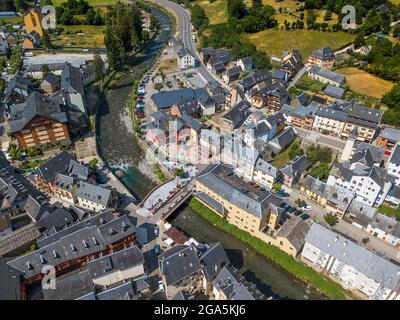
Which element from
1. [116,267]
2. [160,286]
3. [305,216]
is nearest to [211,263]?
[160,286]

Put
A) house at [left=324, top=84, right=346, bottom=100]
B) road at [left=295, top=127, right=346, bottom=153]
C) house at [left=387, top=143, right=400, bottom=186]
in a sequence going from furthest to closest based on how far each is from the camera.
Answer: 1. house at [left=324, top=84, right=346, bottom=100]
2. road at [left=295, top=127, right=346, bottom=153]
3. house at [left=387, top=143, right=400, bottom=186]

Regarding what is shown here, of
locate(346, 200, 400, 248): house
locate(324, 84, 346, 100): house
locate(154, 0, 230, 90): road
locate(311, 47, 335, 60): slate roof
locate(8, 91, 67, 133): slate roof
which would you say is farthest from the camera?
locate(311, 47, 335, 60): slate roof

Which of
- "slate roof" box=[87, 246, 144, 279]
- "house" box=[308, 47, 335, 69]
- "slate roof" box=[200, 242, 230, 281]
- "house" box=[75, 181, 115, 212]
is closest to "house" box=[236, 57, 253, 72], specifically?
"house" box=[308, 47, 335, 69]

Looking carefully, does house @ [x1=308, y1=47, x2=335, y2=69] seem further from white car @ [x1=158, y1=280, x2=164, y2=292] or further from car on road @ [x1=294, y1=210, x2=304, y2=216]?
white car @ [x1=158, y1=280, x2=164, y2=292]

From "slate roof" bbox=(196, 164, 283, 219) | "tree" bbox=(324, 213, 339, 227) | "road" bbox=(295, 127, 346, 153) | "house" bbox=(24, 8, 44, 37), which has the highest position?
"house" bbox=(24, 8, 44, 37)

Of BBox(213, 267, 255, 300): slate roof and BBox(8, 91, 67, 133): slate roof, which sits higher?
BBox(8, 91, 67, 133): slate roof

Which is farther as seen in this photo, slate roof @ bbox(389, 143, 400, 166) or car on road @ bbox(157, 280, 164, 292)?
slate roof @ bbox(389, 143, 400, 166)

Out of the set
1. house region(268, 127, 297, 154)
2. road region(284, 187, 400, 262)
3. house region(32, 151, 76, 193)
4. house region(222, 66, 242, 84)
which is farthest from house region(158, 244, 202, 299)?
house region(222, 66, 242, 84)

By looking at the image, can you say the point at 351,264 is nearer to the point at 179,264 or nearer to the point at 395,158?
the point at 179,264
